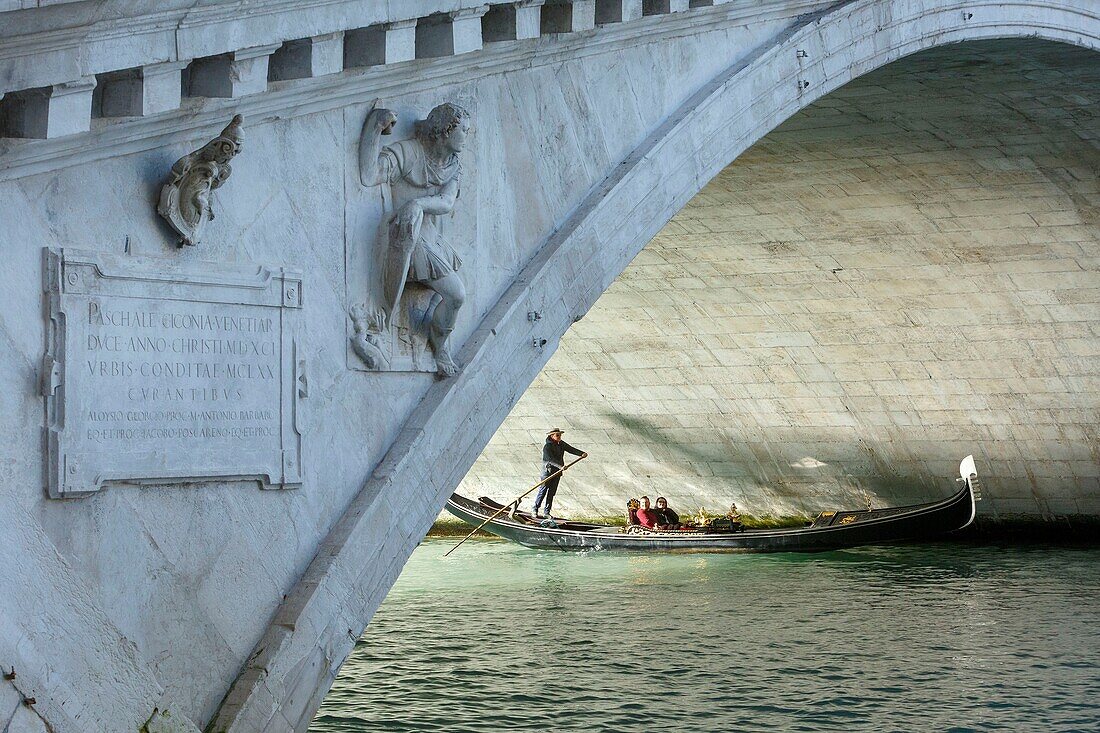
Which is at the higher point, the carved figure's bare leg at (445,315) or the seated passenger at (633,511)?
the carved figure's bare leg at (445,315)

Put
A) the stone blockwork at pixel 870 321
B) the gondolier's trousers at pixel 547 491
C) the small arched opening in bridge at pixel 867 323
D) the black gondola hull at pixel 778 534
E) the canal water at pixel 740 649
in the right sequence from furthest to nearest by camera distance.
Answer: the gondolier's trousers at pixel 547 491 < the black gondola hull at pixel 778 534 < the stone blockwork at pixel 870 321 < the small arched opening in bridge at pixel 867 323 < the canal water at pixel 740 649

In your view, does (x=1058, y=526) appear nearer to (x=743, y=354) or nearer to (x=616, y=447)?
(x=743, y=354)

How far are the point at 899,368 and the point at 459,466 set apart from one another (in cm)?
959

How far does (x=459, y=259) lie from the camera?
479 centimetres

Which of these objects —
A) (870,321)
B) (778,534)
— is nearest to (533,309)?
(870,321)

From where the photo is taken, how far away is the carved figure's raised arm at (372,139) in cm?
441

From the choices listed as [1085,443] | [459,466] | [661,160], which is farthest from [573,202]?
[1085,443]

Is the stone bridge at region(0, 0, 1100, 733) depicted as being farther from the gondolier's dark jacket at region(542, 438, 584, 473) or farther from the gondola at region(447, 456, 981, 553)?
the gondolier's dark jacket at region(542, 438, 584, 473)

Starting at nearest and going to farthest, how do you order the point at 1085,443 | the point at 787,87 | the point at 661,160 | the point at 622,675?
the point at 661,160 < the point at 787,87 < the point at 622,675 < the point at 1085,443

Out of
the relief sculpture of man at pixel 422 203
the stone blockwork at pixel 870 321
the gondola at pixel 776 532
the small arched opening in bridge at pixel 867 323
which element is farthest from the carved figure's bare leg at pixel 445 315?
the gondola at pixel 776 532

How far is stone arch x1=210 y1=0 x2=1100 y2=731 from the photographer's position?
160 inches

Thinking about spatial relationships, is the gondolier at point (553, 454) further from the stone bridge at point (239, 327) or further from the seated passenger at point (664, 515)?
the stone bridge at point (239, 327)

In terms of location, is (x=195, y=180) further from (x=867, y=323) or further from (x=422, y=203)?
(x=867, y=323)

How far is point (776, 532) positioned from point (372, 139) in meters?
10.2
